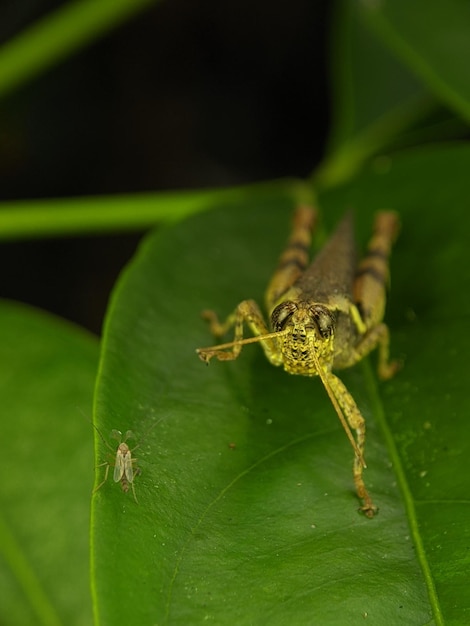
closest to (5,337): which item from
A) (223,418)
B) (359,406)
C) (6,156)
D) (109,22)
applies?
(223,418)

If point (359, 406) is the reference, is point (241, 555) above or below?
below

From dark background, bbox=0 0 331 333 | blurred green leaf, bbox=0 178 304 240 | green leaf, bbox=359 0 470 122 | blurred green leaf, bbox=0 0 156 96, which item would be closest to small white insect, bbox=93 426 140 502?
blurred green leaf, bbox=0 178 304 240

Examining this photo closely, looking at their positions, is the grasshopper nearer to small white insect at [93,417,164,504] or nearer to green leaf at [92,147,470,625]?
green leaf at [92,147,470,625]

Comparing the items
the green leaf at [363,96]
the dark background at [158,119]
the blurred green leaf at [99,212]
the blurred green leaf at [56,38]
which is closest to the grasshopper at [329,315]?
the blurred green leaf at [99,212]

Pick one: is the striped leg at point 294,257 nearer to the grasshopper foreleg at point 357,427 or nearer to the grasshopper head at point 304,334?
the grasshopper head at point 304,334

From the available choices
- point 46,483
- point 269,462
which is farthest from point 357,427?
point 46,483

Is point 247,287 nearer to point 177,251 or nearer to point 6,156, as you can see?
point 177,251
